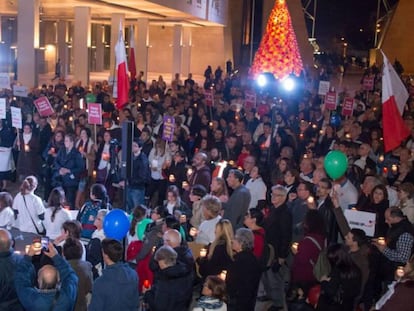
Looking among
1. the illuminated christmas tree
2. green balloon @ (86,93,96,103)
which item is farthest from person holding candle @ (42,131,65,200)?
the illuminated christmas tree

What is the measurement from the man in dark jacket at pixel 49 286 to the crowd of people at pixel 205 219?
10 mm

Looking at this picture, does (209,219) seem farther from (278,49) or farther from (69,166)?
(278,49)

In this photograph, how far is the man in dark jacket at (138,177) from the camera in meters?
10.8

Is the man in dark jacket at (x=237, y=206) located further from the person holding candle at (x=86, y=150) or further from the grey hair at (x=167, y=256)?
the person holding candle at (x=86, y=150)

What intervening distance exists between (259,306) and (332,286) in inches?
95.1

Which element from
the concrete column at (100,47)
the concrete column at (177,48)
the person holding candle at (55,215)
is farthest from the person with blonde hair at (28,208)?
the concrete column at (100,47)

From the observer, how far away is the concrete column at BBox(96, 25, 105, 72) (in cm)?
4172

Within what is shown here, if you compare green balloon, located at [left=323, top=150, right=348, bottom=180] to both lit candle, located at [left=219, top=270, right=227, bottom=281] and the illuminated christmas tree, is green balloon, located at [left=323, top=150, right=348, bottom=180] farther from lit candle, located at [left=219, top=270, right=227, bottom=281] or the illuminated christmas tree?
the illuminated christmas tree

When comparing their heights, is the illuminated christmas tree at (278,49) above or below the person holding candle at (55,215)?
above

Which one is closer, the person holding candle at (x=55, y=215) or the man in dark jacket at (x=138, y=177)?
the person holding candle at (x=55, y=215)

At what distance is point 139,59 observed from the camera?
31.6m

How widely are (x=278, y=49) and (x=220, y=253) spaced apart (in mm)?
19978

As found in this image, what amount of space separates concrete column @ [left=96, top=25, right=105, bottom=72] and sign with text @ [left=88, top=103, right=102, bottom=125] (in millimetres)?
30344

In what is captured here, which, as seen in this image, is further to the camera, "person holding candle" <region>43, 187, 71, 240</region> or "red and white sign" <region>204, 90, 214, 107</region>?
"red and white sign" <region>204, 90, 214, 107</region>
